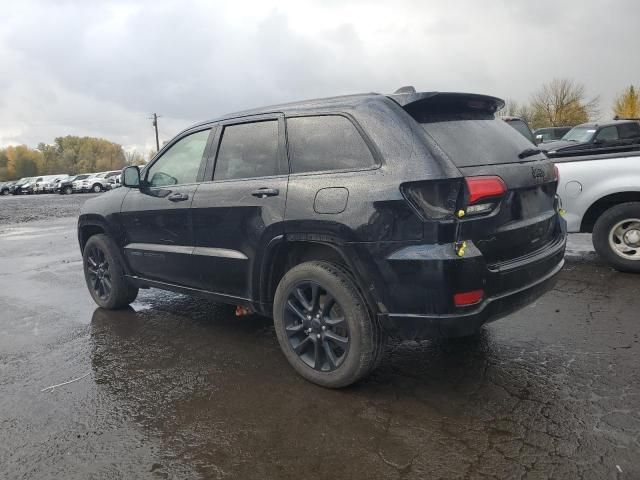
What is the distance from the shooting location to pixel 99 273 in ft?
17.3

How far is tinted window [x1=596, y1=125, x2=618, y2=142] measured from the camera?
12.0 metres

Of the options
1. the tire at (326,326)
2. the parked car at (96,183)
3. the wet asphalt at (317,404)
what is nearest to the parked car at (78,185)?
the parked car at (96,183)

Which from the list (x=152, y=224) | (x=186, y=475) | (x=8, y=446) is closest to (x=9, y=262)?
(x=152, y=224)

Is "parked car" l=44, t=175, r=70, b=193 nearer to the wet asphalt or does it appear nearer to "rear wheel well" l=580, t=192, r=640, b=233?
the wet asphalt

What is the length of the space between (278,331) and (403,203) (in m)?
1.30

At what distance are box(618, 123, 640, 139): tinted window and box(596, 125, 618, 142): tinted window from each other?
0.21 meters

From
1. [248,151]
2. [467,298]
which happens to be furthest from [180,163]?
[467,298]

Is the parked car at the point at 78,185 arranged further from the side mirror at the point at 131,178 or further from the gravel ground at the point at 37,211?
the side mirror at the point at 131,178

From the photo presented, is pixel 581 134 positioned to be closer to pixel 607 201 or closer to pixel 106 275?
pixel 607 201

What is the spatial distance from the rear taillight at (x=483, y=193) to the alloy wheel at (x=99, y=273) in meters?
3.77

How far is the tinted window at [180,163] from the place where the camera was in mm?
4168

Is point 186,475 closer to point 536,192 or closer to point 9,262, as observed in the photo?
point 536,192

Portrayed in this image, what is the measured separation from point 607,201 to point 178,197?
15.3 ft

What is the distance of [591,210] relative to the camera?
19.0 feet
